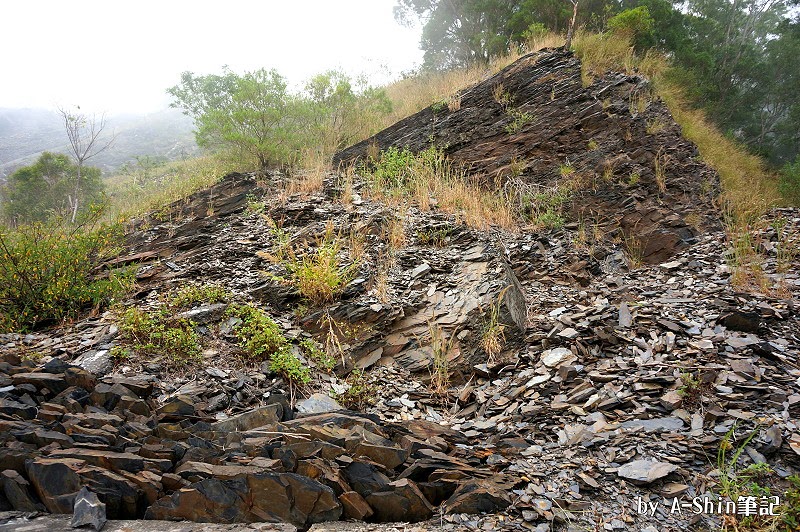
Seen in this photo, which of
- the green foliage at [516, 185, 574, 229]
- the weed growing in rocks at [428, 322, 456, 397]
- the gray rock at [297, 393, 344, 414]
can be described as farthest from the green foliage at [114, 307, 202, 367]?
the green foliage at [516, 185, 574, 229]

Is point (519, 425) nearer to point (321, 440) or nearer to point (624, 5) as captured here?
point (321, 440)

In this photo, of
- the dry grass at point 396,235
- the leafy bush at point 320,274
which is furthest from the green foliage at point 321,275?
the dry grass at point 396,235

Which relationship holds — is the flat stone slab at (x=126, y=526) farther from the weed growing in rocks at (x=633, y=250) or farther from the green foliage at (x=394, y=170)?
the green foliage at (x=394, y=170)

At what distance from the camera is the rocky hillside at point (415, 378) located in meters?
1.90

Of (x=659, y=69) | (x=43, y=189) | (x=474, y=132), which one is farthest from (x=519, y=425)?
(x=43, y=189)

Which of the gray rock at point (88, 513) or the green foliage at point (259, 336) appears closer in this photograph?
the gray rock at point (88, 513)

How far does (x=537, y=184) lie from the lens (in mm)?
6582

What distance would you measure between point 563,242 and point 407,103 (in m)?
7.08

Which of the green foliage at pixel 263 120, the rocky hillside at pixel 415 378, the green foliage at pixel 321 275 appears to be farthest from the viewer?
the green foliage at pixel 263 120

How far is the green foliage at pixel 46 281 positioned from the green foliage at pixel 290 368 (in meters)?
2.24

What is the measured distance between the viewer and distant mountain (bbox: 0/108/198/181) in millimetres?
24633

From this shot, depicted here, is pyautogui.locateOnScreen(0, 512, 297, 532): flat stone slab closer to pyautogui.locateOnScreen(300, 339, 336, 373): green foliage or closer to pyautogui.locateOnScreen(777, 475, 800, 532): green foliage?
pyautogui.locateOnScreen(300, 339, 336, 373): green foliage

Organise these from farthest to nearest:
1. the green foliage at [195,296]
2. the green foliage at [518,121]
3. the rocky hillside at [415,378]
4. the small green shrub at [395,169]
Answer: the green foliage at [518,121] < the small green shrub at [395,169] < the green foliage at [195,296] < the rocky hillside at [415,378]

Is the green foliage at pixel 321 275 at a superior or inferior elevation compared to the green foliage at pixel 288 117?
inferior
